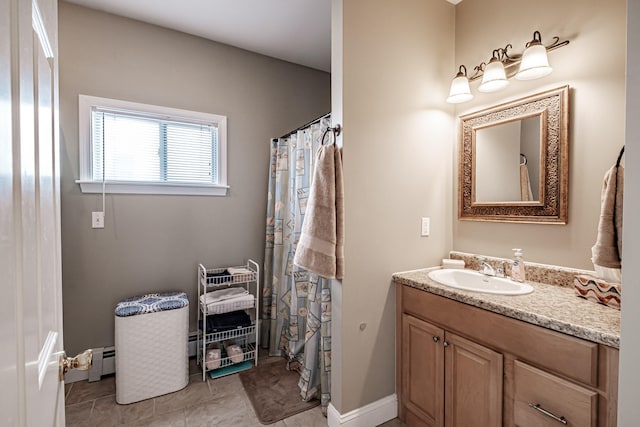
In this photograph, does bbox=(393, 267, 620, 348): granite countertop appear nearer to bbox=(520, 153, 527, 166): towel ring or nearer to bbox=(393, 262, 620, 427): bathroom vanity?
bbox=(393, 262, 620, 427): bathroom vanity

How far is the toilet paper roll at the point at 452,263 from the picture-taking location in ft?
6.36

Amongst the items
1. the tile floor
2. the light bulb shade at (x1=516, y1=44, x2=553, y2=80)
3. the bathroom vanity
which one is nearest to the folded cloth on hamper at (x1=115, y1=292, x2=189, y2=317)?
the tile floor

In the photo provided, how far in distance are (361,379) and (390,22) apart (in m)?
2.11

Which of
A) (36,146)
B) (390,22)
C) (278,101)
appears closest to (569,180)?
(390,22)

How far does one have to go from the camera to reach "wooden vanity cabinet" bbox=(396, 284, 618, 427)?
104 cm

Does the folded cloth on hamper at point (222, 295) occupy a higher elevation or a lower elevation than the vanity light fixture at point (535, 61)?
lower

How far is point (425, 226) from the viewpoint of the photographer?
1988 mm

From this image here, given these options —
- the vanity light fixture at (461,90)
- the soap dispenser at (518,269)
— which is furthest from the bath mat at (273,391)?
the vanity light fixture at (461,90)

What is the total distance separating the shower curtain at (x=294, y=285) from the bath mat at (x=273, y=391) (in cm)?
7

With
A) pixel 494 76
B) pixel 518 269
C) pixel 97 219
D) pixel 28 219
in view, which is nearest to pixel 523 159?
pixel 494 76

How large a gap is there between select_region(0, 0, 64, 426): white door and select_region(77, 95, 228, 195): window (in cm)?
178

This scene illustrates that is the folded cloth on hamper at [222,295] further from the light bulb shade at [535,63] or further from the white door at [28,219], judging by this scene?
the light bulb shade at [535,63]

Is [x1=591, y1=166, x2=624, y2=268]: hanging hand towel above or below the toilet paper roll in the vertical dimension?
above

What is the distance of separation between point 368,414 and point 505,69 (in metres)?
2.16
